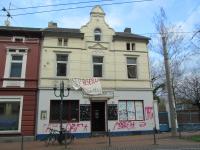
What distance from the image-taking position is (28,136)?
2120 centimetres

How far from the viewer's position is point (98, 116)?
2338 centimetres

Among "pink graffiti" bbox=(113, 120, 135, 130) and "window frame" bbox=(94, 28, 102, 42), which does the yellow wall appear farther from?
"pink graffiti" bbox=(113, 120, 135, 130)

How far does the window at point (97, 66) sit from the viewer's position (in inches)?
941

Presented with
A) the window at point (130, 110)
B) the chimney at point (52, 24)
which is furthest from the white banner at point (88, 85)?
the chimney at point (52, 24)

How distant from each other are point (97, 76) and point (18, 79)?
6679 mm

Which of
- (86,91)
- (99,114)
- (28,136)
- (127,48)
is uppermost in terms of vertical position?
(127,48)

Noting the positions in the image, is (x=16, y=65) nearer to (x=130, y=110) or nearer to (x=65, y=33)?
(x=65, y=33)

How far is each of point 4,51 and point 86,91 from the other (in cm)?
765

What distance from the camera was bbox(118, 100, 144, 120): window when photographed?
76.6 ft

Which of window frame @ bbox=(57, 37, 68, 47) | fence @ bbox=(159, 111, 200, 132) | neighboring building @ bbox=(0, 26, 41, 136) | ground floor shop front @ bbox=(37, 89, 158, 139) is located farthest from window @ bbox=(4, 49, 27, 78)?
fence @ bbox=(159, 111, 200, 132)

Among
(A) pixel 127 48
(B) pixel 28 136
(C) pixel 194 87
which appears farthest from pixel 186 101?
(B) pixel 28 136

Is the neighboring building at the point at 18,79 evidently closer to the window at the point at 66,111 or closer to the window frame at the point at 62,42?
the window at the point at 66,111

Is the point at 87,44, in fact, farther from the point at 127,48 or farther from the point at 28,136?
the point at 28,136

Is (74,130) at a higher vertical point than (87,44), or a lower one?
lower
